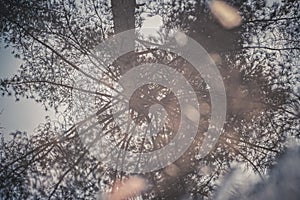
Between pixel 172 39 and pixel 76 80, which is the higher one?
pixel 76 80

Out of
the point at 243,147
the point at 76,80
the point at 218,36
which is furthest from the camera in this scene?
the point at 76,80

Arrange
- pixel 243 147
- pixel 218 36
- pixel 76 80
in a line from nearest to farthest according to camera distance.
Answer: pixel 218 36, pixel 243 147, pixel 76 80

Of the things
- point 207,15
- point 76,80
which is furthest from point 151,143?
point 207,15

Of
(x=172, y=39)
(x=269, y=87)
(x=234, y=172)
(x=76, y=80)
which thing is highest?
(x=76, y=80)

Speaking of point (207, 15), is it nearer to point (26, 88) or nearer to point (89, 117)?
point (89, 117)

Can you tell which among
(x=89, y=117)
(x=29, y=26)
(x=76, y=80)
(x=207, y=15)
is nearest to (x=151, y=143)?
(x=89, y=117)

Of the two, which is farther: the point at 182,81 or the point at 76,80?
the point at 76,80
